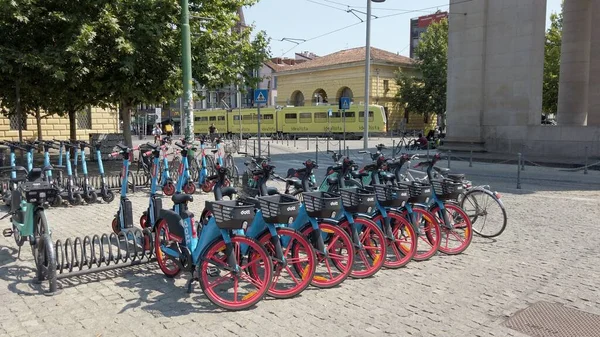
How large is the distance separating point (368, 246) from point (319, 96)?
5151cm

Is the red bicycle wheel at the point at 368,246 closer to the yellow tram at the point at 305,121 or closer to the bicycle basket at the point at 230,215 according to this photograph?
the bicycle basket at the point at 230,215

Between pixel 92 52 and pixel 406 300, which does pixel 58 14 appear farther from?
pixel 406 300

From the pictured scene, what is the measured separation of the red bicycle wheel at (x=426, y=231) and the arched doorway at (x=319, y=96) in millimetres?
50380

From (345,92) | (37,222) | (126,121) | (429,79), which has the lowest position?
(37,222)

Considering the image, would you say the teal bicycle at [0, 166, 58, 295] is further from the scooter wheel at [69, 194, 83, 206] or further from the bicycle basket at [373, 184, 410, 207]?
the scooter wheel at [69, 194, 83, 206]

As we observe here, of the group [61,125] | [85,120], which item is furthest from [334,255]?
[85,120]

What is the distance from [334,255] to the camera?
514cm

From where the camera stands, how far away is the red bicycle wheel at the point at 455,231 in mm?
6395

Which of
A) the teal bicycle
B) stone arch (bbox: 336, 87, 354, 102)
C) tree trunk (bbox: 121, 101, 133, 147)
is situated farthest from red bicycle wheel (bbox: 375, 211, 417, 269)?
stone arch (bbox: 336, 87, 354, 102)

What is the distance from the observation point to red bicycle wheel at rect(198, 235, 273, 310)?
4488mm

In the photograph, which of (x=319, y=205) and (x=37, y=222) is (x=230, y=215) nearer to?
(x=319, y=205)

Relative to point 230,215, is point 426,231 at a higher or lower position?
lower

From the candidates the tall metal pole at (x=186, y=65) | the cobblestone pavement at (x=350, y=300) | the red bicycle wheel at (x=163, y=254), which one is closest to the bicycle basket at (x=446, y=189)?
the cobblestone pavement at (x=350, y=300)

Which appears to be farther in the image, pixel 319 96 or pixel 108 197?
pixel 319 96
